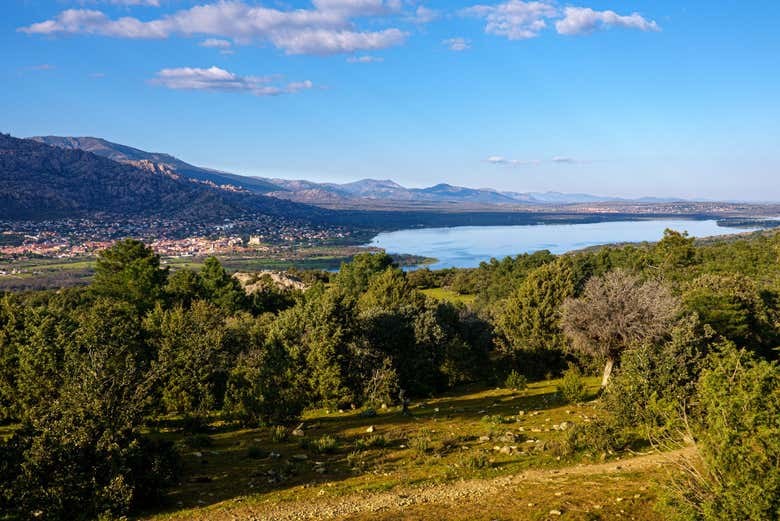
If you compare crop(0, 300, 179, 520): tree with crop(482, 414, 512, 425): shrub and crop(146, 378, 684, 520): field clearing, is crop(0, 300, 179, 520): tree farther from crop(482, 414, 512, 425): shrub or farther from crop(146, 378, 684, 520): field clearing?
crop(482, 414, 512, 425): shrub

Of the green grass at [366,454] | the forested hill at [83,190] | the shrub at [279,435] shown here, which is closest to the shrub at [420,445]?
the green grass at [366,454]

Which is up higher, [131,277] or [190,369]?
[131,277]

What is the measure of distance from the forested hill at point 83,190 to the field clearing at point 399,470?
13818 cm

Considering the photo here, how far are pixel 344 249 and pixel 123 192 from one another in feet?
298

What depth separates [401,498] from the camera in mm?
10719

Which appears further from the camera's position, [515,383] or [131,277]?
[131,277]

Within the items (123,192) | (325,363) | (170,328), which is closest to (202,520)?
(325,363)

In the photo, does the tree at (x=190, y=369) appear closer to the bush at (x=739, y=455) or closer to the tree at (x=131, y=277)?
the bush at (x=739, y=455)

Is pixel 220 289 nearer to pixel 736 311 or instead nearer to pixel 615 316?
pixel 615 316

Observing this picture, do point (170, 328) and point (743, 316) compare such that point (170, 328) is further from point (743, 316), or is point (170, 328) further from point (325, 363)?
point (743, 316)

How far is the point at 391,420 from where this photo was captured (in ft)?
59.3

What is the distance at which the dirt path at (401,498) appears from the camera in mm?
9953

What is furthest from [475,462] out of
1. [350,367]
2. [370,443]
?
[350,367]

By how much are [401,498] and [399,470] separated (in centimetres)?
193
